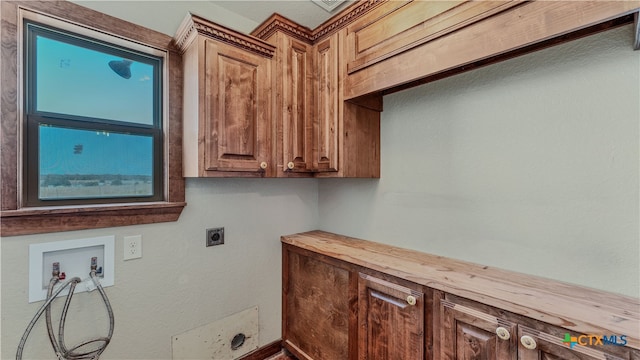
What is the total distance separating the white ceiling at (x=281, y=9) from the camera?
5.75 ft

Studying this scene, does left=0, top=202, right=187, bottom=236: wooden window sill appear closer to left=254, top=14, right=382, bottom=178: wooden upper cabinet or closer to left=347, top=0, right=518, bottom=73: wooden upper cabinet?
left=254, top=14, right=382, bottom=178: wooden upper cabinet

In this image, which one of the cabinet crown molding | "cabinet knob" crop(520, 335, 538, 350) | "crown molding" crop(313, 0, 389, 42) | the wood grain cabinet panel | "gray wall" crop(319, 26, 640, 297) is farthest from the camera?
the wood grain cabinet panel

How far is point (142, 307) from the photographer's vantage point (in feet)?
4.97

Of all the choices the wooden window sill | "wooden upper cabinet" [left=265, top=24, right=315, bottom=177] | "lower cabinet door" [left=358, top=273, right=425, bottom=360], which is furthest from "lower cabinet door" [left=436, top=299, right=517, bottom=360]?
the wooden window sill

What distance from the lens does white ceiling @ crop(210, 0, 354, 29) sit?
69.0 inches

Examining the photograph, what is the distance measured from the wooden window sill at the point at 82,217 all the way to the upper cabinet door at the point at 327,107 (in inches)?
36.6

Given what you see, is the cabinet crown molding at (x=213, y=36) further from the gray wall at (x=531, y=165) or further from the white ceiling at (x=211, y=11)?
the gray wall at (x=531, y=165)

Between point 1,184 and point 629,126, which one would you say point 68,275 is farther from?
point 629,126

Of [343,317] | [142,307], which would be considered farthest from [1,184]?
[343,317]

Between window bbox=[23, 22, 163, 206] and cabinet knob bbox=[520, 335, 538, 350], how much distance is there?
75.0 inches

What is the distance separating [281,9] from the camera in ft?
5.95

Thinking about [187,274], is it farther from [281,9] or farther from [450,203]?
[281,9]

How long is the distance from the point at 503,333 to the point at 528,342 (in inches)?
2.9

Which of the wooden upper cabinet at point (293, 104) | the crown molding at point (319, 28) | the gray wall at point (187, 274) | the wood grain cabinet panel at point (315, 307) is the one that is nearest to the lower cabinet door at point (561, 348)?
the wood grain cabinet panel at point (315, 307)
